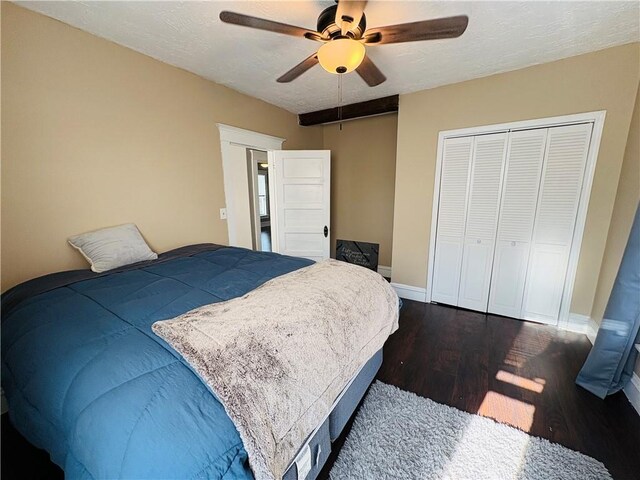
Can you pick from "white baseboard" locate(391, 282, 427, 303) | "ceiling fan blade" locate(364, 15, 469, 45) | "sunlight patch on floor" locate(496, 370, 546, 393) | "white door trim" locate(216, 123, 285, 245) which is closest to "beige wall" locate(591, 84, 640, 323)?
"sunlight patch on floor" locate(496, 370, 546, 393)

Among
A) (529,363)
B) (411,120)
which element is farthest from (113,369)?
(411,120)

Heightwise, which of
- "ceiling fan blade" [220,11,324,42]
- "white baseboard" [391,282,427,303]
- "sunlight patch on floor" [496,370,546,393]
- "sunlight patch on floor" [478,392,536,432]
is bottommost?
"sunlight patch on floor" [496,370,546,393]

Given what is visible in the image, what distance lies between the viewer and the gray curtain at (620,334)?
154 centimetres

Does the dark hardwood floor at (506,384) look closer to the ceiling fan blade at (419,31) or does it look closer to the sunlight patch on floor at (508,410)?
the sunlight patch on floor at (508,410)

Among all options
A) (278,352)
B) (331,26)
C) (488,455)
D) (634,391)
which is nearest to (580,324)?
(634,391)

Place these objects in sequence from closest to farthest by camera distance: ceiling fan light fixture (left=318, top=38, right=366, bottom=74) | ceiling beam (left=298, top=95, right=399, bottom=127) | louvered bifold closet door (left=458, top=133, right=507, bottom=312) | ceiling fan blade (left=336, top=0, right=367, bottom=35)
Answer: ceiling fan blade (left=336, top=0, right=367, bottom=35), ceiling fan light fixture (left=318, top=38, right=366, bottom=74), louvered bifold closet door (left=458, top=133, right=507, bottom=312), ceiling beam (left=298, top=95, right=399, bottom=127)

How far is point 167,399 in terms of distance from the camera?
2.40ft

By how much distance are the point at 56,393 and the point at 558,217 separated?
3.62 m

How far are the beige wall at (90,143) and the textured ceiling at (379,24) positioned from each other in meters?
0.17

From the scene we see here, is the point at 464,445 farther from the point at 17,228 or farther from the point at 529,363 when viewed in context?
the point at 17,228

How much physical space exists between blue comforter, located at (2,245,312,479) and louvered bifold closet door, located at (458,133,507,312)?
254 centimetres

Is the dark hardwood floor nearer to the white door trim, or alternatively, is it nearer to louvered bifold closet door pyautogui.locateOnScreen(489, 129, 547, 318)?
louvered bifold closet door pyautogui.locateOnScreen(489, 129, 547, 318)

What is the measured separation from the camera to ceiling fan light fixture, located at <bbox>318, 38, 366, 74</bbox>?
145 centimetres

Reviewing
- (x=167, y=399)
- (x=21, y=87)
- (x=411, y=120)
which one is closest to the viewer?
(x=167, y=399)
